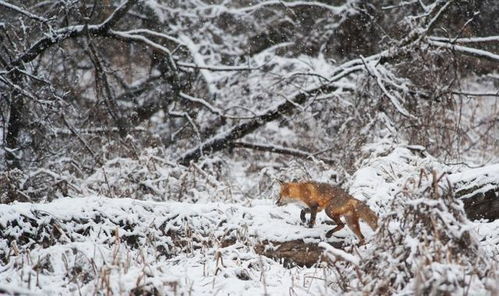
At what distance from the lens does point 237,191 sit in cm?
906

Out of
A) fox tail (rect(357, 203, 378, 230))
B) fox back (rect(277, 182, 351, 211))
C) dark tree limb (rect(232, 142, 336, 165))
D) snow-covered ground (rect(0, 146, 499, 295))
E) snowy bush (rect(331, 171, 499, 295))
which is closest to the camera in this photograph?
snowy bush (rect(331, 171, 499, 295))

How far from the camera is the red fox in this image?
502 centimetres

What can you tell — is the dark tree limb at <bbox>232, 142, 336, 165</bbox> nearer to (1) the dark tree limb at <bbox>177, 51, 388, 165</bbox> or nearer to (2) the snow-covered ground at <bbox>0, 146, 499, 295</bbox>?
(1) the dark tree limb at <bbox>177, 51, 388, 165</bbox>

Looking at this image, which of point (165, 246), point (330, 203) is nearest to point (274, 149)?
point (330, 203)

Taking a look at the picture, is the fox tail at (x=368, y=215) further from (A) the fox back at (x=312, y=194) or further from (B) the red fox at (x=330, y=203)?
(A) the fox back at (x=312, y=194)

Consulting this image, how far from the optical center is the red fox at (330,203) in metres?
5.02

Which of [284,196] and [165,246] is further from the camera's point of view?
[284,196]

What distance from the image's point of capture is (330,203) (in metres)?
5.29

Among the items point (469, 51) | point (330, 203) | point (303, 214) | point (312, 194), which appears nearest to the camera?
point (330, 203)

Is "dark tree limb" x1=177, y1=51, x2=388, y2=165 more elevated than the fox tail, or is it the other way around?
"dark tree limb" x1=177, y1=51, x2=388, y2=165

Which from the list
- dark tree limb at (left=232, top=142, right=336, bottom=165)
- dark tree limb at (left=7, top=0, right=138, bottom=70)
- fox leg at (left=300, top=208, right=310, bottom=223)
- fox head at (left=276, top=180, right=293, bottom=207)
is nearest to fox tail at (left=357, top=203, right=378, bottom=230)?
fox leg at (left=300, top=208, right=310, bottom=223)

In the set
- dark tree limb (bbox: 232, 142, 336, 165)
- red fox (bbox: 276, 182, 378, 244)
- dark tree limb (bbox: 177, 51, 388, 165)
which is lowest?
red fox (bbox: 276, 182, 378, 244)

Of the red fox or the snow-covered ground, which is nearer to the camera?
the snow-covered ground

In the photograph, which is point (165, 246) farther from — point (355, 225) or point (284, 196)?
point (355, 225)
